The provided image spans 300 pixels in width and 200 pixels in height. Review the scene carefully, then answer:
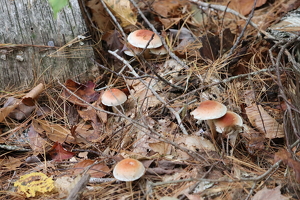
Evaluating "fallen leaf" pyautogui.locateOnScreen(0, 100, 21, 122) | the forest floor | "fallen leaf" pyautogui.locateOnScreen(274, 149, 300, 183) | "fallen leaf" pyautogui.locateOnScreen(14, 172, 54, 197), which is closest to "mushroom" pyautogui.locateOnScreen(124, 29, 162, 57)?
the forest floor

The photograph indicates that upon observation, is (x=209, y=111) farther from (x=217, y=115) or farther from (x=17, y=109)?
(x=17, y=109)

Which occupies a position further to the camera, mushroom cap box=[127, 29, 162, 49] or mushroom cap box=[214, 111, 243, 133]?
mushroom cap box=[127, 29, 162, 49]

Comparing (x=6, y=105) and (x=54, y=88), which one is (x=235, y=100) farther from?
(x=6, y=105)

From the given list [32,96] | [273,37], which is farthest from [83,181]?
[273,37]

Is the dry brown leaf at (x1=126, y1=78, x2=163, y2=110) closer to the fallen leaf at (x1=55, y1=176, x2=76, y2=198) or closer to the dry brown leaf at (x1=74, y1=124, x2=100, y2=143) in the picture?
the dry brown leaf at (x1=74, y1=124, x2=100, y2=143)

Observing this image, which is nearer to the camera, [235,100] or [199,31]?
[235,100]

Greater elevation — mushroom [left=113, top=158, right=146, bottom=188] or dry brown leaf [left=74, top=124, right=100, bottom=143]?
mushroom [left=113, top=158, right=146, bottom=188]

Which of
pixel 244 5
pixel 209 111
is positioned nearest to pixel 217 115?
pixel 209 111
